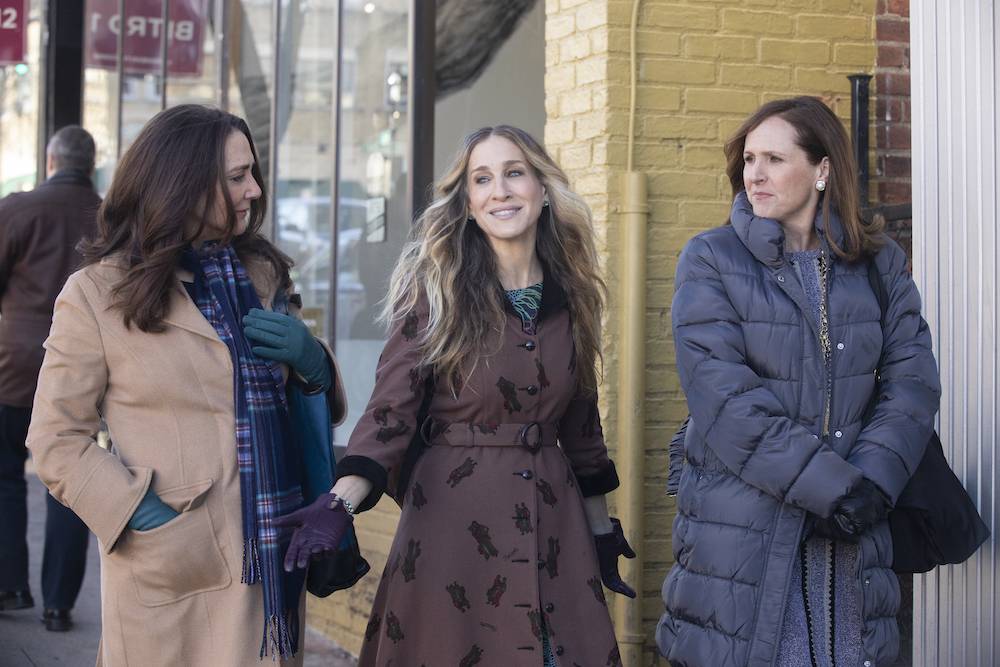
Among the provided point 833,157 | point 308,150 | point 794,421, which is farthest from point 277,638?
point 308,150

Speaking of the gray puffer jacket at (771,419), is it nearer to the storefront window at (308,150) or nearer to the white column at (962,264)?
the white column at (962,264)

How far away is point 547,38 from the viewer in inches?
222

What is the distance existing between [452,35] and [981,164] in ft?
11.2

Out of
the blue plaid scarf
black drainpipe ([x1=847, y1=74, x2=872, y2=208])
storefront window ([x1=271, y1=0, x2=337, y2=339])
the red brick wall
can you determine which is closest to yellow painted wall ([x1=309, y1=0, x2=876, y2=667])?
black drainpipe ([x1=847, y1=74, x2=872, y2=208])

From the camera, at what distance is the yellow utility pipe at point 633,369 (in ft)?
17.2

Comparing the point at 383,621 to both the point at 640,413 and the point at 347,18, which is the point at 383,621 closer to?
the point at 640,413

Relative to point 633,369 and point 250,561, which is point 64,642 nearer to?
point 633,369

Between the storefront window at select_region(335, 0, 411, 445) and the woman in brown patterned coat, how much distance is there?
3.02 m

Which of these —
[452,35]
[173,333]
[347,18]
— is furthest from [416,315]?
[347,18]

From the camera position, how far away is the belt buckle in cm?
388

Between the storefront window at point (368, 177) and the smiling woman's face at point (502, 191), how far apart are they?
9.86 ft

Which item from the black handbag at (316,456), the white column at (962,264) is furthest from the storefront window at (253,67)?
the white column at (962,264)

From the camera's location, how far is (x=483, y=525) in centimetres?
381

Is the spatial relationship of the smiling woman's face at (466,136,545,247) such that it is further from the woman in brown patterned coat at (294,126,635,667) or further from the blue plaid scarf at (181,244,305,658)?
the blue plaid scarf at (181,244,305,658)
